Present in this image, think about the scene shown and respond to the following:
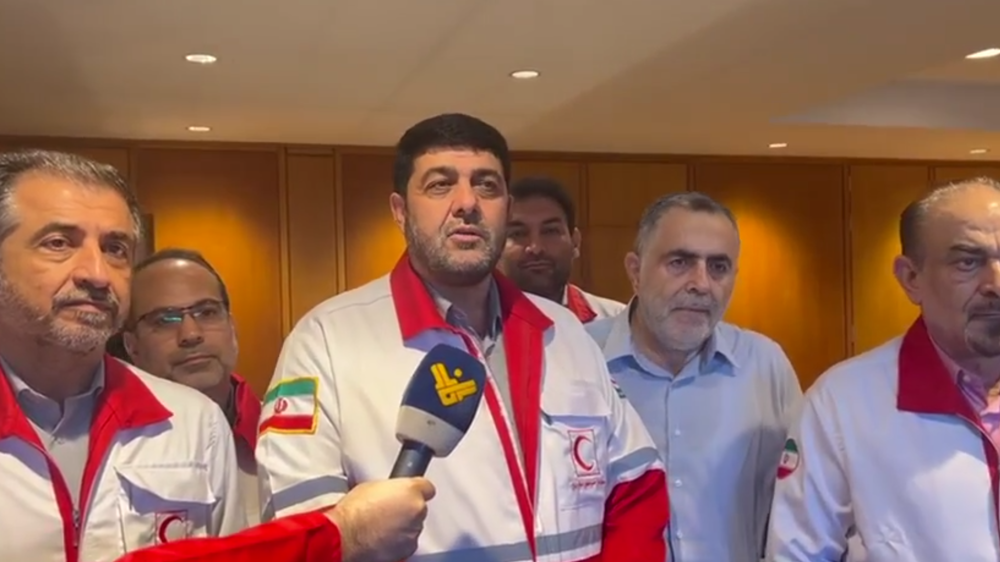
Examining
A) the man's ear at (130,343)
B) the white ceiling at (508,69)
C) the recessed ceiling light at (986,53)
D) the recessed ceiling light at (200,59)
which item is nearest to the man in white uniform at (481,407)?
the man's ear at (130,343)

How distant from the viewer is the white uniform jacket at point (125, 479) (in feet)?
4.33

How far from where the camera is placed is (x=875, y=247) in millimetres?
6641

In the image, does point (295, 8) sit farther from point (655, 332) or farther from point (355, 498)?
point (355, 498)

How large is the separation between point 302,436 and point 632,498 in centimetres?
60

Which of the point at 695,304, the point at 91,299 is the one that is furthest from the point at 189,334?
the point at 695,304

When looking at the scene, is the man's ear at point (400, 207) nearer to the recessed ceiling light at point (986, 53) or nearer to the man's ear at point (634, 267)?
the man's ear at point (634, 267)

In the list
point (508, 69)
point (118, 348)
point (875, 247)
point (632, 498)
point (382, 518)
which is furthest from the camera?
point (875, 247)

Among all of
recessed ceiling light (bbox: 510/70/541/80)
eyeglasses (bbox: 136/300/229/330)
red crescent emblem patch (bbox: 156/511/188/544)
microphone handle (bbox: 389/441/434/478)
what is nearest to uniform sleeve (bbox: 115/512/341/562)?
microphone handle (bbox: 389/441/434/478)

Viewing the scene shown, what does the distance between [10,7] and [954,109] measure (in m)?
4.88

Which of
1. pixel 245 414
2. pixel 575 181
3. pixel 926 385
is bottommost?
pixel 245 414

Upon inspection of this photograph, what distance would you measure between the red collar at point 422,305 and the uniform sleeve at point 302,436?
0.46 ft

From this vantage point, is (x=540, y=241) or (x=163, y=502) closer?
(x=163, y=502)

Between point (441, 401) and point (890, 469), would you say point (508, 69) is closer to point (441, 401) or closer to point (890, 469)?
point (890, 469)

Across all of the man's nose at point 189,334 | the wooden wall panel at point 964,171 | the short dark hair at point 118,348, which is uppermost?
the wooden wall panel at point 964,171
